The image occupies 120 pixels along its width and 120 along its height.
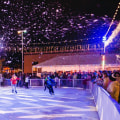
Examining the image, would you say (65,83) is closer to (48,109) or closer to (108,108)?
(48,109)

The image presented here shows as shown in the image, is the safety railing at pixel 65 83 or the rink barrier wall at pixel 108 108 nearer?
the rink barrier wall at pixel 108 108

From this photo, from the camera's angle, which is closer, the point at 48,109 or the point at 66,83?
the point at 48,109

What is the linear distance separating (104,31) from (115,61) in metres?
5.59

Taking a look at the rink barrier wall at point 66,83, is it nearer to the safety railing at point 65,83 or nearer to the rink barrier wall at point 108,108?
the safety railing at point 65,83

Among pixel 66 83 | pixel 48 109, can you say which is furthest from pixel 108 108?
pixel 66 83

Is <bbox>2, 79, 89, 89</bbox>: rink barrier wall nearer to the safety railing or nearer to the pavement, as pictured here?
the safety railing

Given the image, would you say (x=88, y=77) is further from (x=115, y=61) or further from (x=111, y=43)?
(x=111, y=43)

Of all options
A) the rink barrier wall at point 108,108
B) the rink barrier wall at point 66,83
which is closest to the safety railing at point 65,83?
the rink barrier wall at point 66,83

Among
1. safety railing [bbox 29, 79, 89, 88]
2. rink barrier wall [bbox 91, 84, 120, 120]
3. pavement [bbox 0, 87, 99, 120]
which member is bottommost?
pavement [bbox 0, 87, 99, 120]

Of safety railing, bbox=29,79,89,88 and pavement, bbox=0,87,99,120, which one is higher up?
safety railing, bbox=29,79,89,88

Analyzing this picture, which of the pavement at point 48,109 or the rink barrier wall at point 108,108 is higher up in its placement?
the rink barrier wall at point 108,108

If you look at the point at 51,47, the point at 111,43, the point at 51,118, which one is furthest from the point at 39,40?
the point at 51,118

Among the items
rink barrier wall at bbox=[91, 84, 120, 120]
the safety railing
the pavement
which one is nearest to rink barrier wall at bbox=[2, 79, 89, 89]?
the safety railing

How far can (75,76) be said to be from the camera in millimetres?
21781
